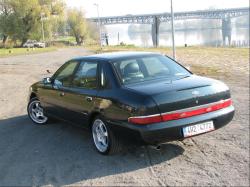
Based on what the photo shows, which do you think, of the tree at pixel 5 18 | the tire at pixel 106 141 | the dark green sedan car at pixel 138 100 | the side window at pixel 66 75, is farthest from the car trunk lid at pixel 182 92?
the tree at pixel 5 18

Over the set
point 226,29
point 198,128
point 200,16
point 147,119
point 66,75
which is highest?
point 200,16

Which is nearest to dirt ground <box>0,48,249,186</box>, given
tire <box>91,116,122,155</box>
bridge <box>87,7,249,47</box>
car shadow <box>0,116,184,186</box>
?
car shadow <box>0,116,184,186</box>

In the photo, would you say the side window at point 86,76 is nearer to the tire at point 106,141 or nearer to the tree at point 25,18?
the tire at point 106,141

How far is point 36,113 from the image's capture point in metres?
8.13

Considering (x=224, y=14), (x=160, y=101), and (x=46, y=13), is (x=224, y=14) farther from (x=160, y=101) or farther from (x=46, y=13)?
(x=160, y=101)

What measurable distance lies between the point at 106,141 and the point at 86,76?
1.18 meters

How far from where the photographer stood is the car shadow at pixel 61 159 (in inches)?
191

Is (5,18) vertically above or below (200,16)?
below

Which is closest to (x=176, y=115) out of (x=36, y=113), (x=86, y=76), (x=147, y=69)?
(x=147, y=69)

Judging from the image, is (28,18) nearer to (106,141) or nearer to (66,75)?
(66,75)

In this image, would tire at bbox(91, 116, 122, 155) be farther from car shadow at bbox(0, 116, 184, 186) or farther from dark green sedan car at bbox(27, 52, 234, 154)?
car shadow at bbox(0, 116, 184, 186)

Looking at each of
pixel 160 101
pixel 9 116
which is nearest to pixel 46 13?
pixel 9 116

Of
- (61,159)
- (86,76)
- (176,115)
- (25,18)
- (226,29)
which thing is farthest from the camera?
(226,29)

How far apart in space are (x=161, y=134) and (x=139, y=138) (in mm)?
283
